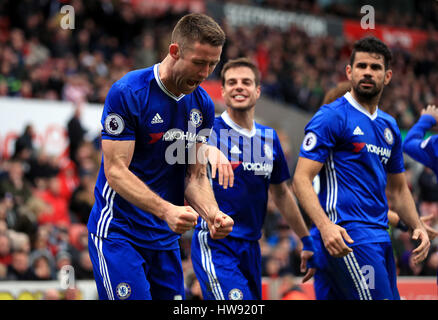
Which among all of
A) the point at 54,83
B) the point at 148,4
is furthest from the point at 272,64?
the point at 54,83

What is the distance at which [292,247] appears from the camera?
39.7 ft

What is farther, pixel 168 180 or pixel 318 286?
pixel 318 286

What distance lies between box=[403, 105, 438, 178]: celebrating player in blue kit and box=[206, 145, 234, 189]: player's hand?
2.19m

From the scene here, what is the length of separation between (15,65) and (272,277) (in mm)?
7712

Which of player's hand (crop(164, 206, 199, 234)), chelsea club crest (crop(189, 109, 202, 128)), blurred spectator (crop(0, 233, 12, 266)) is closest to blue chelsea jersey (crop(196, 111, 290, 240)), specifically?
chelsea club crest (crop(189, 109, 202, 128))

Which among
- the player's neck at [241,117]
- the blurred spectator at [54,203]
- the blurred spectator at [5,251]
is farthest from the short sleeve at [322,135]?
the blurred spectator at [54,203]

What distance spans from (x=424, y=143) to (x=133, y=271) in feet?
11.8

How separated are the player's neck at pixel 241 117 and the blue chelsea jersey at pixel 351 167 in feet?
3.33

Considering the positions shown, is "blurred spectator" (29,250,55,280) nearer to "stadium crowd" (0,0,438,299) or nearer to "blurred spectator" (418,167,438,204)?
"stadium crowd" (0,0,438,299)

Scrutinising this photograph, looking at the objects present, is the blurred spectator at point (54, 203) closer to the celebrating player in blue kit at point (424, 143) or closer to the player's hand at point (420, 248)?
the celebrating player in blue kit at point (424, 143)

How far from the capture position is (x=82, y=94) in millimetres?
14102

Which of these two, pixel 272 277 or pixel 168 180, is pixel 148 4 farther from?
pixel 168 180

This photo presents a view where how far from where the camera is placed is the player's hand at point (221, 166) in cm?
544

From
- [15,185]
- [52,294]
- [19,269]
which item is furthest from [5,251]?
[15,185]
